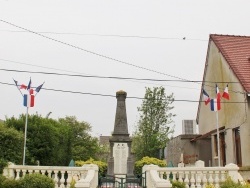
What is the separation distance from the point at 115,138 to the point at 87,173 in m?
12.0

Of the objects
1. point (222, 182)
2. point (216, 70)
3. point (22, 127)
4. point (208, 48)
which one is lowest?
point (222, 182)

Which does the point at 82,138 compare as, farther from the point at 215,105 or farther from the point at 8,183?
the point at 8,183

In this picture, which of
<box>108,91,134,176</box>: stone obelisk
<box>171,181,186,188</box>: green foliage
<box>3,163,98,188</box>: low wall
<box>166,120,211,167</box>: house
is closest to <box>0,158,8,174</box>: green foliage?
<box>3,163,98,188</box>: low wall

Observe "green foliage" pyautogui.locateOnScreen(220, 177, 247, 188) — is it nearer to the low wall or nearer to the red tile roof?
the low wall

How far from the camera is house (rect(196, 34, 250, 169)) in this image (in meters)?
21.6

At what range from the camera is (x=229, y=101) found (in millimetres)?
23656

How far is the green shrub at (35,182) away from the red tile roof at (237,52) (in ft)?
42.6

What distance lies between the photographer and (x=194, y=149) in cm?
3081

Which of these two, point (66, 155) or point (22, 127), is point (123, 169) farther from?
point (66, 155)

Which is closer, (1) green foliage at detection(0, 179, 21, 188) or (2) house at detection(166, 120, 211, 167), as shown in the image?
(1) green foliage at detection(0, 179, 21, 188)

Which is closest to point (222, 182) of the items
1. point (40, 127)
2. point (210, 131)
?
point (210, 131)

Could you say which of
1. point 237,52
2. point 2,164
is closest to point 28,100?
point 2,164

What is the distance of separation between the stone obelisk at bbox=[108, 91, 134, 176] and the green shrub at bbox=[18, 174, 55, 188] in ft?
41.3

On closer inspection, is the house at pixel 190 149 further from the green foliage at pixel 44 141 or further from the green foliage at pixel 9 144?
the green foliage at pixel 9 144
